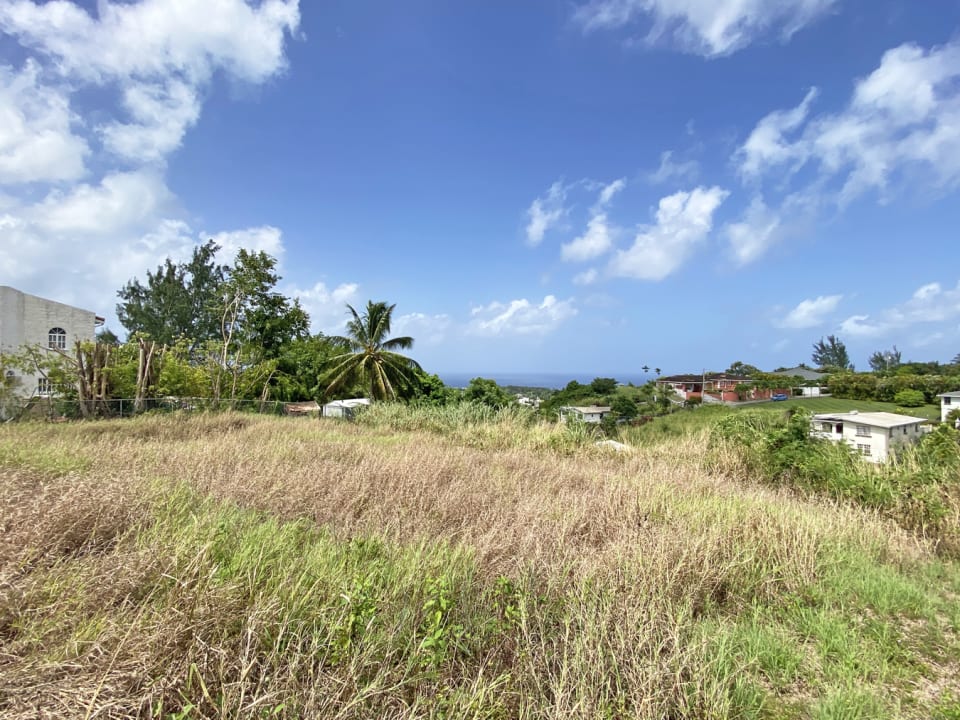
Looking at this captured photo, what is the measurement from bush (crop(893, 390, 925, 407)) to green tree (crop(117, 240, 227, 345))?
6561 centimetres

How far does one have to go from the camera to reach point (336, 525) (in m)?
3.75

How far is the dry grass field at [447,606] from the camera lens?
1.65 m

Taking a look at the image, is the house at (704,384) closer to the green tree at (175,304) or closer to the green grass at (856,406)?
the green grass at (856,406)

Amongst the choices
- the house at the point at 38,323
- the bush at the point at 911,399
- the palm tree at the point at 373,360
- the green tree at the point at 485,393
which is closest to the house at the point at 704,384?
the bush at the point at 911,399

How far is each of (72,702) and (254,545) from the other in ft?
4.20

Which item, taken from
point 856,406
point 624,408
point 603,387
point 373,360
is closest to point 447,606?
point 373,360

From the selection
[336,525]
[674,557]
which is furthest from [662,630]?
[336,525]

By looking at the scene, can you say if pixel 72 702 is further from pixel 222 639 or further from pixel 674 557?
pixel 674 557

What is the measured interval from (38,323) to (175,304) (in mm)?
9169

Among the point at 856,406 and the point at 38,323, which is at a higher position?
the point at 38,323

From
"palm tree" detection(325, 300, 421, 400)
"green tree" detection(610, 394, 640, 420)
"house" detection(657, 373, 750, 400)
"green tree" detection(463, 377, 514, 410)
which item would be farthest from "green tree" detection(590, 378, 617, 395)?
"palm tree" detection(325, 300, 421, 400)

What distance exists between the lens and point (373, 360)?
971 inches

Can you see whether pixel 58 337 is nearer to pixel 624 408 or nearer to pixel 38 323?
pixel 38 323

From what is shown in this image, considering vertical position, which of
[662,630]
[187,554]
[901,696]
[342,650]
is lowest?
[901,696]
